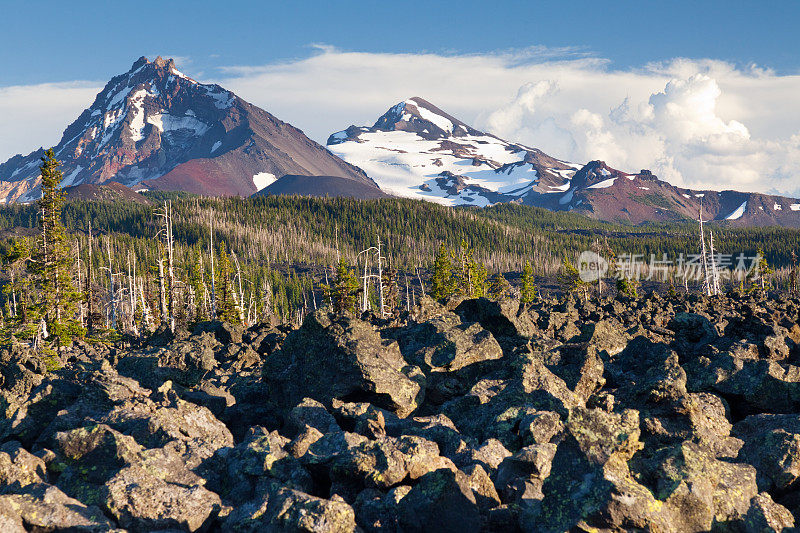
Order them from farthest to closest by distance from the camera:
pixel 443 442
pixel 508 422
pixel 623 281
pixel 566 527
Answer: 1. pixel 623 281
2. pixel 508 422
3. pixel 443 442
4. pixel 566 527

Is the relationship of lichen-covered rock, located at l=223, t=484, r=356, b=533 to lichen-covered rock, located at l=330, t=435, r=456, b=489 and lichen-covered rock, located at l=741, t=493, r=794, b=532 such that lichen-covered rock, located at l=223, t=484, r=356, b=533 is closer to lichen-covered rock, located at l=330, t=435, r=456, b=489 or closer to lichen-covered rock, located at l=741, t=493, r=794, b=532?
lichen-covered rock, located at l=330, t=435, r=456, b=489

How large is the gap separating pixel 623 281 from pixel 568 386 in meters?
105

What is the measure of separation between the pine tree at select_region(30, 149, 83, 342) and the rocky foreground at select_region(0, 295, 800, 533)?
90.6 feet

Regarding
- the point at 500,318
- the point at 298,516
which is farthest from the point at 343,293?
the point at 298,516

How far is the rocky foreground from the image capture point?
735 centimetres

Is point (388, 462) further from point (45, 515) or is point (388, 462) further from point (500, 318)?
point (500, 318)

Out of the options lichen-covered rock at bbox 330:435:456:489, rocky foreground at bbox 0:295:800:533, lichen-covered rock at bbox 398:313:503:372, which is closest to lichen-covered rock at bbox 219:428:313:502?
rocky foreground at bbox 0:295:800:533

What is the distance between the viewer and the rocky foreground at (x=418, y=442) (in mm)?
7348

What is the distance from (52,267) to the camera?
140ft

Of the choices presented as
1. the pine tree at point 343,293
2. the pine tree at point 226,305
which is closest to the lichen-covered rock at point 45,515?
the pine tree at point 226,305

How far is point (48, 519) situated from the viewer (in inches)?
283

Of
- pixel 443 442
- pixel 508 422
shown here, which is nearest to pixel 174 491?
pixel 443 442

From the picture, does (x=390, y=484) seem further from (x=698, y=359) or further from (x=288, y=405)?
(x=698, y=359)

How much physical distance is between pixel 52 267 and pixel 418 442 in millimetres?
41233
